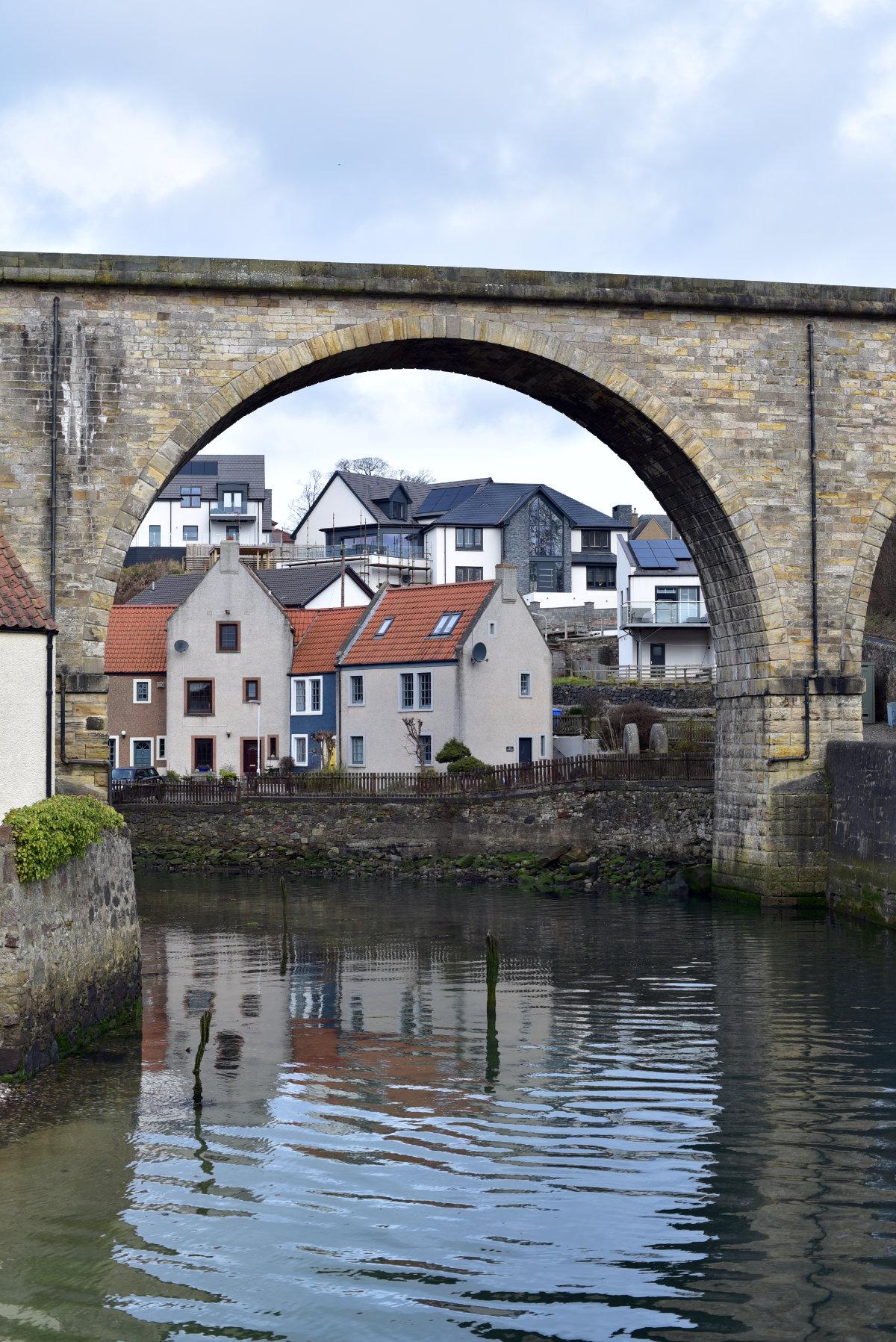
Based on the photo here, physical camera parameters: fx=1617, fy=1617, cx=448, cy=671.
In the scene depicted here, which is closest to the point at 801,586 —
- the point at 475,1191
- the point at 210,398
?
the point at 210,398

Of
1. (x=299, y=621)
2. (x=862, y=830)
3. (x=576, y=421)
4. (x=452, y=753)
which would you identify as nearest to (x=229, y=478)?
(x=299, y=621)

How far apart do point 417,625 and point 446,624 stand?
4.19 ft

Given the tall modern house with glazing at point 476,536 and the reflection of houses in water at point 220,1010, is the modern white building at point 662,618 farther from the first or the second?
the reflection of houses in water at point 220,1010

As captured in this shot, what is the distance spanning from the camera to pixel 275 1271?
9852 millimetres

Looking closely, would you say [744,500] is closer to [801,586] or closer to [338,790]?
[801,586]

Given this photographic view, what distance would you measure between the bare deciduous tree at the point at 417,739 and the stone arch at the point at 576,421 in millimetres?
→ 18584

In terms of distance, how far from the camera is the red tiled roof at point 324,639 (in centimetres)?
5119

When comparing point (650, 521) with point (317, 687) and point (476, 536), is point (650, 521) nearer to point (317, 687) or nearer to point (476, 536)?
point (476, 536)

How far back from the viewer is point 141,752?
5328 centimetres

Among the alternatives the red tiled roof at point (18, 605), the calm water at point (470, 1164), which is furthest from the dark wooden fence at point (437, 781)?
the red tiled roof at point (18, 605)

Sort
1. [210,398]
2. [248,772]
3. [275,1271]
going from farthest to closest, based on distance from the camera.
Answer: [248,772] < [210,398] < [275,1271]

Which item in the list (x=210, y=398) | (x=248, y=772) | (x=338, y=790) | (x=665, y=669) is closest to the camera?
(x=210, y=398)

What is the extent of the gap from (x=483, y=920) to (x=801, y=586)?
323 inches

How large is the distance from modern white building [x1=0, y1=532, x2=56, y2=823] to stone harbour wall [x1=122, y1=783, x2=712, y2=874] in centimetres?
2058
